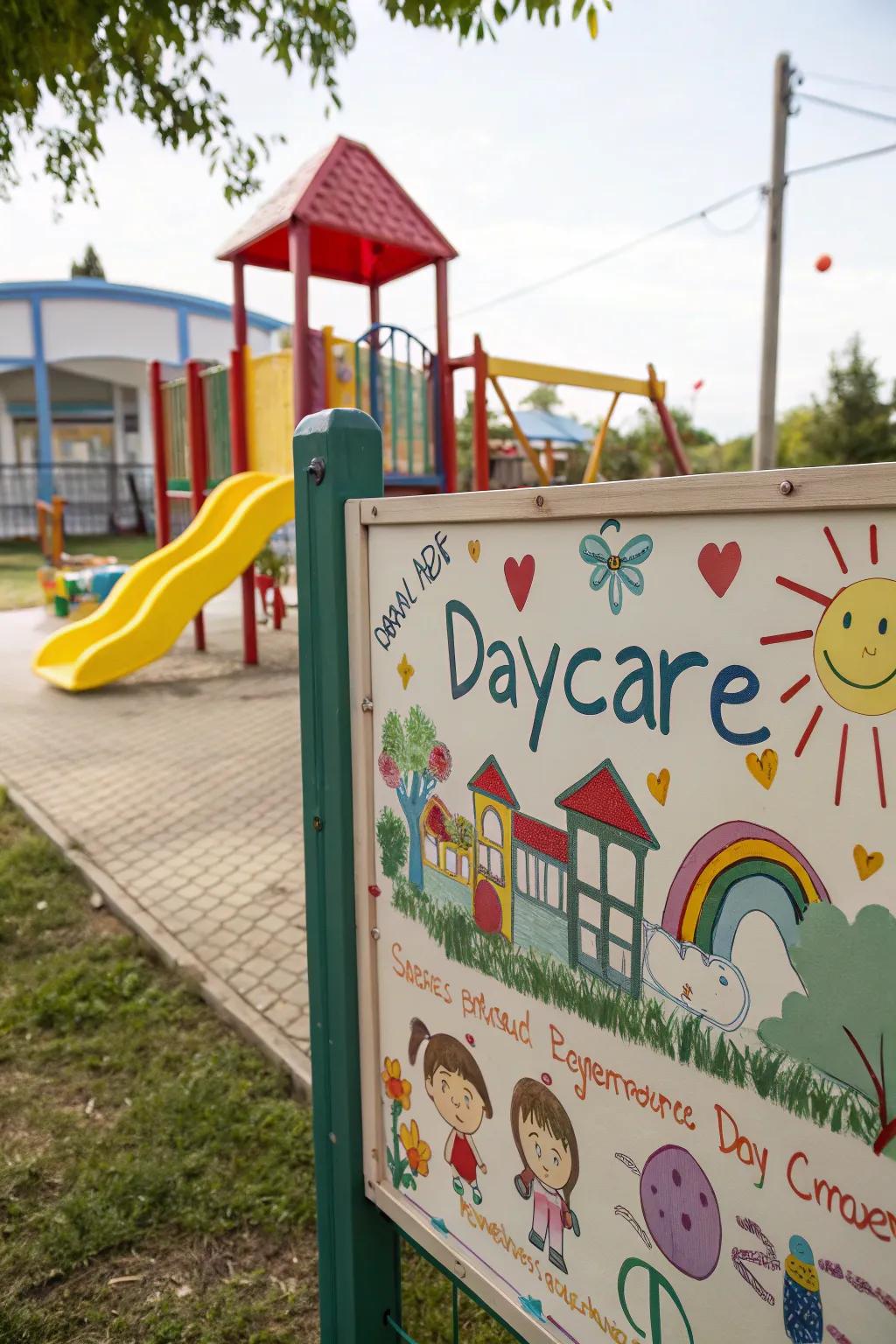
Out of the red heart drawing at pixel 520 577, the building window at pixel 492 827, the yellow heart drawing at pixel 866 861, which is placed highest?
the red heart drawing at pixel 520 577

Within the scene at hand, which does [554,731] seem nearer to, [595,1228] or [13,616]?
[595,1228]

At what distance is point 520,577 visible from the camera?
121 centimetres

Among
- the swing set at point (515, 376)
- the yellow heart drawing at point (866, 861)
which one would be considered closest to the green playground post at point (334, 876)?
the yellow heart drawing at point (866, 861)

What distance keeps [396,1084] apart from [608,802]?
2.41 feet

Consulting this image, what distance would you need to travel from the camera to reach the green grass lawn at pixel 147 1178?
84.2 inches

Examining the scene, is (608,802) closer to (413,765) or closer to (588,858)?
(588,858)

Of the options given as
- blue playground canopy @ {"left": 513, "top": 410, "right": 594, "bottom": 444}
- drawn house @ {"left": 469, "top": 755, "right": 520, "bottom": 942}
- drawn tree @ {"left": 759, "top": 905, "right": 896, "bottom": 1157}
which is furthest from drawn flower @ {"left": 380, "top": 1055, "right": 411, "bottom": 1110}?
blue playground canopy @ {"left": 513, "top": 410, "right": 594, "bottom": 444}

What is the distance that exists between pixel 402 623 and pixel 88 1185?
1.98 meters

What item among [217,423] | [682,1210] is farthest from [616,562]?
[217,423]

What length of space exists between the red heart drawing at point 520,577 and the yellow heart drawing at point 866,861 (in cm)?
50

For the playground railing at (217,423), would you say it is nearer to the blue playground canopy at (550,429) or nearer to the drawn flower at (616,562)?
the drawn flower at (616,562)

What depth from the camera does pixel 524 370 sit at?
28.8ft

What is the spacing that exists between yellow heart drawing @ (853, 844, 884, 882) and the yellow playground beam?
26.6ft

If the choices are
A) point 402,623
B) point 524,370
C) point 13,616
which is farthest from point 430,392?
point 402,623
